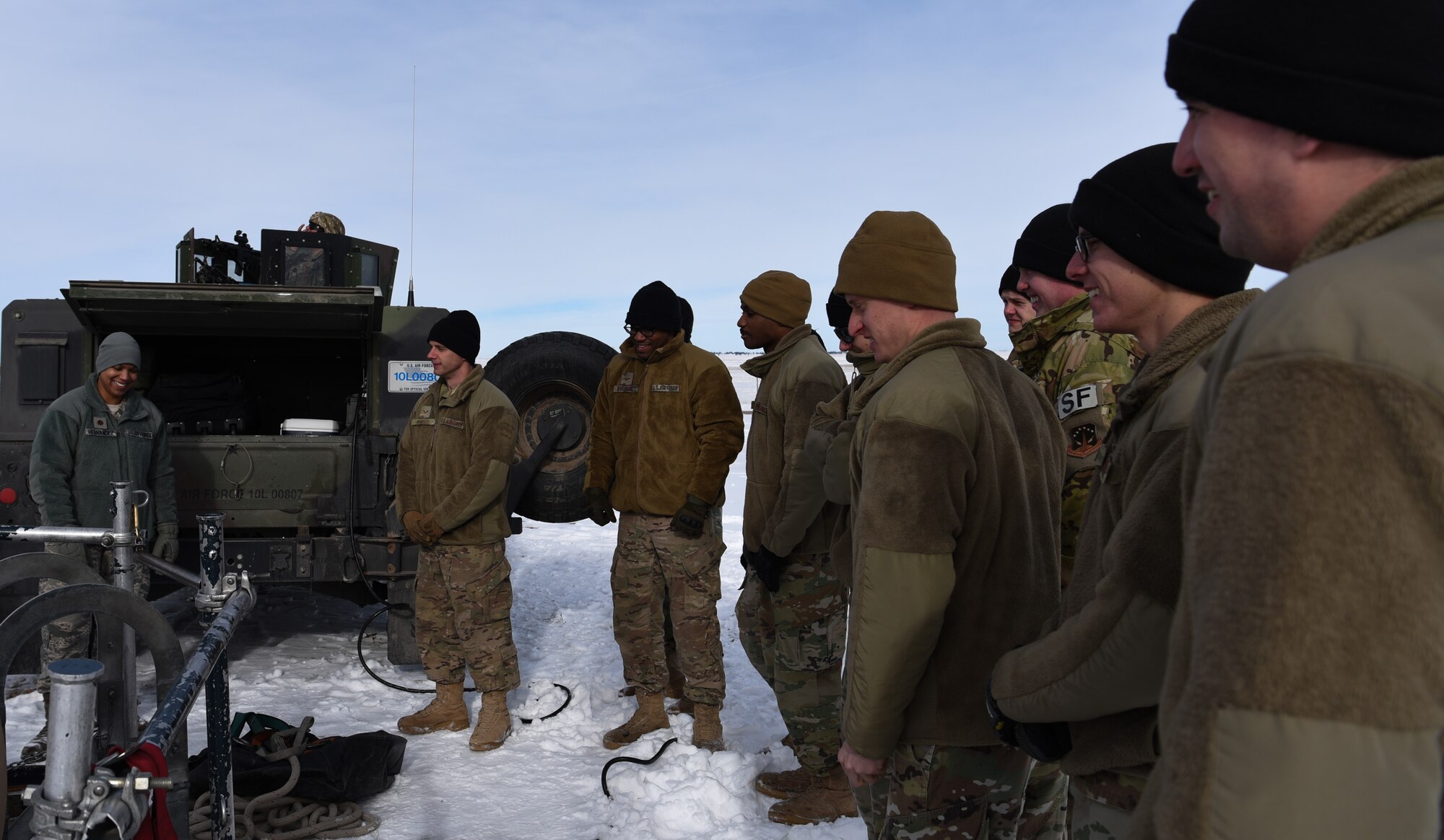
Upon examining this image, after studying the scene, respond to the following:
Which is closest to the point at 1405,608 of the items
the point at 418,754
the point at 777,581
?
the point at 777,581

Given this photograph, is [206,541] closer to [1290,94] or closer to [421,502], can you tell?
[421,502]

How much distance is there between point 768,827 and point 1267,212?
3.22 m

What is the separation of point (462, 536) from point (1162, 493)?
398 cm

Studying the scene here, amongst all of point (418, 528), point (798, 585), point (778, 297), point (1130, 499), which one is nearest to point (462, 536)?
point (418, 528)

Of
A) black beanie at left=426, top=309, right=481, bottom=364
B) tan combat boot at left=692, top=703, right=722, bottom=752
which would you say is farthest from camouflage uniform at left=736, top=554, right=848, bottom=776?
black beanie at left=426, top=309, right=481, bottom=364

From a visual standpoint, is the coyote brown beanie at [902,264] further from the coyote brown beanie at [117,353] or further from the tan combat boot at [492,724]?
the coyote brown beanie at [117,353]

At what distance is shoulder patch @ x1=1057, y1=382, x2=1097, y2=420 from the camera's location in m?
2.69

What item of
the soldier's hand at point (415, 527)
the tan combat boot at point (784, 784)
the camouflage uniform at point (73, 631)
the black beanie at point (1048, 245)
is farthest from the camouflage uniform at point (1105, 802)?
the camouflage uniform at point (73, 631)

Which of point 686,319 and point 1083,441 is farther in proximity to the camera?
point 686,319

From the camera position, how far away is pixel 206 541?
105 inches

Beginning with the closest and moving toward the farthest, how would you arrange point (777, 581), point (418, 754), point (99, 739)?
point (99, 739), point (777, 581), point (418, 754)

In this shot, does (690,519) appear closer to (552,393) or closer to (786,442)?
(786,442)

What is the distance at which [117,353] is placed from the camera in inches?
201

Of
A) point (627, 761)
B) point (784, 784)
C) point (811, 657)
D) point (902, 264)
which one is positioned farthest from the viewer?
point (627, 761)
